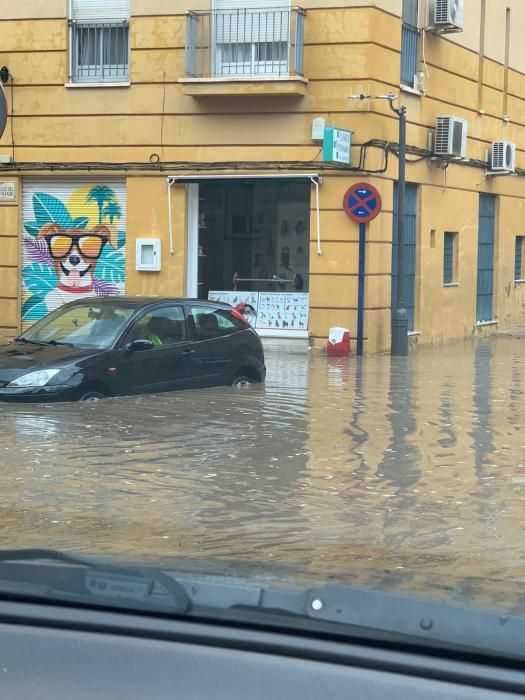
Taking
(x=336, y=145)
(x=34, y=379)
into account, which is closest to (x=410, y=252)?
(x=336, y=145)

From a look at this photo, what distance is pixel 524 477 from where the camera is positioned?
29.8 feet

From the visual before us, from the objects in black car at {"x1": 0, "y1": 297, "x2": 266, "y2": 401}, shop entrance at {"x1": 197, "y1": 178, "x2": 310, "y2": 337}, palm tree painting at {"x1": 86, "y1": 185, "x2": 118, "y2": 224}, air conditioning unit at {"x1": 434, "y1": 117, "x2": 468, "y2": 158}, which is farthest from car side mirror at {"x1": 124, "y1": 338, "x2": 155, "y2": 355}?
air conditioning unit at {"x1": 434, "y1": 117, "x2": 468, "y2": 158}

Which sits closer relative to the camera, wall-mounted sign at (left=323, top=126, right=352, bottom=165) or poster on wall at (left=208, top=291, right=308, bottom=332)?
wall-mounted sign at (left=323, top=126, right=352, bottom=165)

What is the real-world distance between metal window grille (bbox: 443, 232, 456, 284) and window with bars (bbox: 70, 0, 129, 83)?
730cm

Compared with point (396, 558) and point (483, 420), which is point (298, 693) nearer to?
point (396, 558)

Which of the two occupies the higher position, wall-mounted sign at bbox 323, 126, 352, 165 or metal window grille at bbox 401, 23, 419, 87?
metal window grille at bbox 401, 23, 419, 87

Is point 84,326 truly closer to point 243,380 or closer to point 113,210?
Result: point 243,380

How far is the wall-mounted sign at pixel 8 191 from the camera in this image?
20516 mm

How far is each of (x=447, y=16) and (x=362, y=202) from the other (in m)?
4.55

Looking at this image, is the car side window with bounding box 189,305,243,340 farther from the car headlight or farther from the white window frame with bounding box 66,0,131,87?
the white window frame with bounding box 66,0,131,87

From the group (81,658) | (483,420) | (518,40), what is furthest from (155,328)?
(518,40)

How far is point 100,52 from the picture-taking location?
20.0m

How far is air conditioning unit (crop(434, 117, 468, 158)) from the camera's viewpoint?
21094 millimetres

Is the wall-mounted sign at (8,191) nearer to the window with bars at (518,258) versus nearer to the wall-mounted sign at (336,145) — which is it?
the wall-mounted sign at (336,145)
